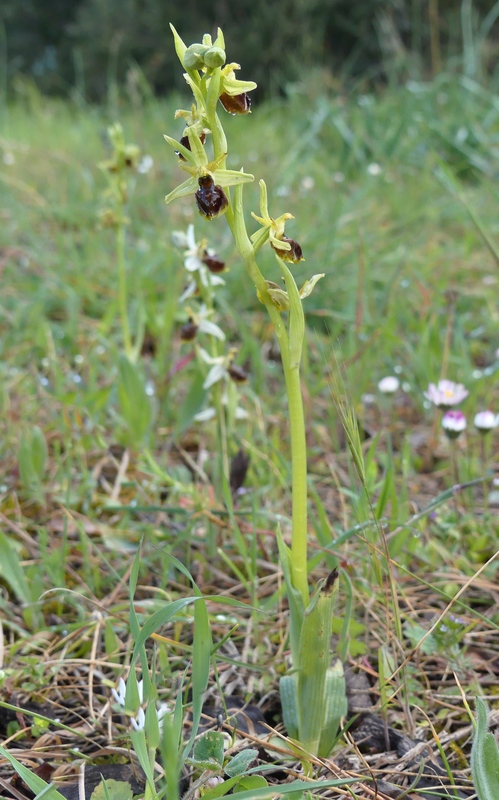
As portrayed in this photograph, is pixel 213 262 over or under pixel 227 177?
over

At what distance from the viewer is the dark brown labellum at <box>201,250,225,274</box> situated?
1.50 metres

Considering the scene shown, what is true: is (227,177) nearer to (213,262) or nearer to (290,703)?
(213,262)

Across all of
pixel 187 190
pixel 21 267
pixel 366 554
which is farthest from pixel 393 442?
pixel 21 267

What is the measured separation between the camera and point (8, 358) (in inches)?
92.4

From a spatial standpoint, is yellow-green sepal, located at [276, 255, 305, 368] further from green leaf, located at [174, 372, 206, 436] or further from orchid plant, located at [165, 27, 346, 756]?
green leaf, located at [174, 372, 206, 436]

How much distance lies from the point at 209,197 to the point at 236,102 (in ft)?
0.49

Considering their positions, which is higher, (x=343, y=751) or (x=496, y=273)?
(x=496, y=273)

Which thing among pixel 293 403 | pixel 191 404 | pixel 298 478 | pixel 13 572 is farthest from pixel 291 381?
pixel 191 404

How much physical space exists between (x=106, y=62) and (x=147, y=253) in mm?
10341

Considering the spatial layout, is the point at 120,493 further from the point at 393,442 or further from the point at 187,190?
the point at 187,190

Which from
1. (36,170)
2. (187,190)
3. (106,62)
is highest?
(106,62)

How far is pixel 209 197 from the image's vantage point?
914mm

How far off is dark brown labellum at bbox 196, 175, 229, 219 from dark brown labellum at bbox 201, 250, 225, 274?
0.57 m

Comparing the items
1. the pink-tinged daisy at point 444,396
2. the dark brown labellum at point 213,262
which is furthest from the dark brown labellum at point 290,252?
the pink-tinged daisy at point 444,396
